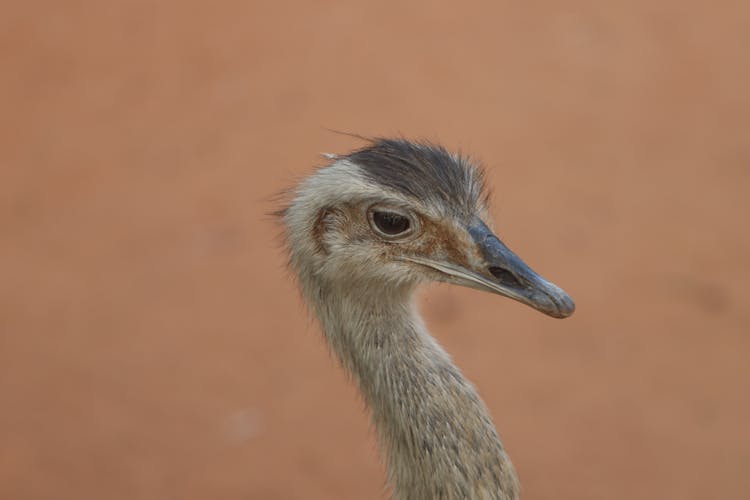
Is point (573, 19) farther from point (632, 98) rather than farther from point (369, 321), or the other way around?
point (369, 321)

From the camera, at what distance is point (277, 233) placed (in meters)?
4.29

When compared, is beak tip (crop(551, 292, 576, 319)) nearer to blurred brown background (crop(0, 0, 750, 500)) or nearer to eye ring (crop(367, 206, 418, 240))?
eye ring (crop(367, 206, 418, 240))

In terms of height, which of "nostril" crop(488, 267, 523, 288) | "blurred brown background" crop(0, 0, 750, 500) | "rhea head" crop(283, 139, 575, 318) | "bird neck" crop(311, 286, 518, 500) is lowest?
"bird neck" crop(311, 286, 518, 500)

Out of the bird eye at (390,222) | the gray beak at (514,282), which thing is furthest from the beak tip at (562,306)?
the bird eye at (390,222)

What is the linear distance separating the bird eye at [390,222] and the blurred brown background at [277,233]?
51.9 inches

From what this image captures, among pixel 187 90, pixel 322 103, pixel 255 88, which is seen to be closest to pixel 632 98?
pixel 322 103

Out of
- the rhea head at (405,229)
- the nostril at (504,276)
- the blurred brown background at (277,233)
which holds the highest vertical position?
the blurred brown background at (277,233)

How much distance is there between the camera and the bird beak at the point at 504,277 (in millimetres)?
2590

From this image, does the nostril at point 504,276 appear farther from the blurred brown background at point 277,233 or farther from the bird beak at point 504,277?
the blurred brown background at point 277,233

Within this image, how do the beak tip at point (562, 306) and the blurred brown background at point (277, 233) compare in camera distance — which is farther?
the blurred brown background at point (277, 233)

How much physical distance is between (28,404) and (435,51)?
319 cm

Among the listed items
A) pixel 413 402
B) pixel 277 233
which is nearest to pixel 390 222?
pixel 413 402

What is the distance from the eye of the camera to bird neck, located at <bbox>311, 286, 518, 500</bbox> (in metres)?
2.63

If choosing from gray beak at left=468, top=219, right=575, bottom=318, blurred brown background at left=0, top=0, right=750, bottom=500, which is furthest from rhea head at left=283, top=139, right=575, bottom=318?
blurred brown background at left=0, top=0, right=750, bottom=500
